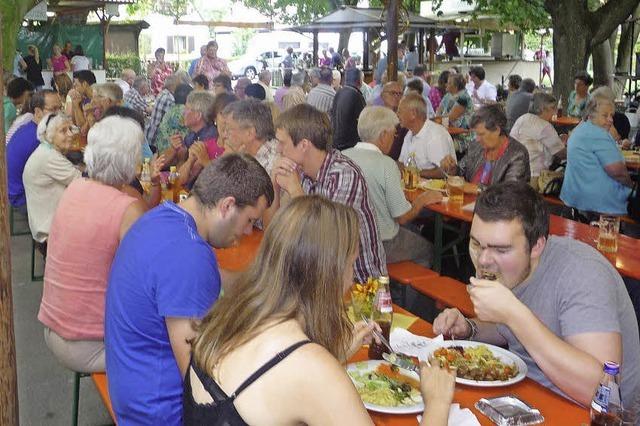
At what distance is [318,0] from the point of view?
101 ft

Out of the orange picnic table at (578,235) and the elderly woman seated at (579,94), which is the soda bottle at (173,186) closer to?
the orange picnic table at (578,235)

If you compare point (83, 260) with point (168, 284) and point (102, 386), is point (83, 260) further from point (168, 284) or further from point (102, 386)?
point (168, 284)

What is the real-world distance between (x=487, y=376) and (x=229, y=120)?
283 cm

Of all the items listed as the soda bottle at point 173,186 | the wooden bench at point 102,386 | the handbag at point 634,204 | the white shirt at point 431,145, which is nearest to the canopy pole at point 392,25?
the white shirt at point 431,145

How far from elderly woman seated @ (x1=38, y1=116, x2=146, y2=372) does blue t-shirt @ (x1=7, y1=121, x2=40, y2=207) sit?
3431mm

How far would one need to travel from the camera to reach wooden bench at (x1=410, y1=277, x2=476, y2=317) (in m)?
3.98

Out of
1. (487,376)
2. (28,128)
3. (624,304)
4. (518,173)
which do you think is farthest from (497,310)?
(28,128)

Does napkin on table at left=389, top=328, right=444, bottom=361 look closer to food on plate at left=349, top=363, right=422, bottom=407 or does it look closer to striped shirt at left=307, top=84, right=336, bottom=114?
food on plate at left=349, top=363, right=422, bottom=407

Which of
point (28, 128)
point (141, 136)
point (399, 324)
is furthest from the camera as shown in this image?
point (28, 128)

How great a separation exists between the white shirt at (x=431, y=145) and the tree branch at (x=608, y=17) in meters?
6.34

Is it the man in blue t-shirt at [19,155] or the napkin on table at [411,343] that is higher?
the man in blue t-shirt at [19,155]

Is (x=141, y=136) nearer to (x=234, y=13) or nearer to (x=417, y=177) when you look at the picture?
(x=417, y=177)

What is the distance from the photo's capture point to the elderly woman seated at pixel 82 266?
3.11 metres

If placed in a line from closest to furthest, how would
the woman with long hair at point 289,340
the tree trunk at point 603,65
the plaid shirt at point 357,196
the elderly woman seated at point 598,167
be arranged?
the woman with long hair at point 289,340
the plaid shirt at point 357,196
the elderly woman seated at point 598,167
the tree trunk at point 603,65
